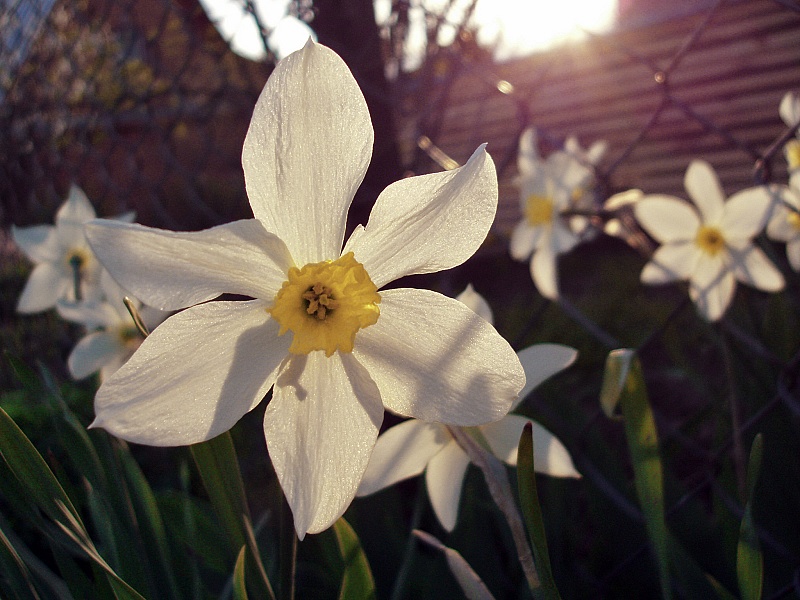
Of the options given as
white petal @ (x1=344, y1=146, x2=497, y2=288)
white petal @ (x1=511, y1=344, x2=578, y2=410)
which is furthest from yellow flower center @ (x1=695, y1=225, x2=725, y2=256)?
white petal @ (x1=344, y1=146, x2=497, y2=288)

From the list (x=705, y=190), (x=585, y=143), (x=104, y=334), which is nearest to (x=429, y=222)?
(x=104, y=334)

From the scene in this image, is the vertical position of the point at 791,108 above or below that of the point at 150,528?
above

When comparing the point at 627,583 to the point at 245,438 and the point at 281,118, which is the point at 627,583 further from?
the point at 281,118

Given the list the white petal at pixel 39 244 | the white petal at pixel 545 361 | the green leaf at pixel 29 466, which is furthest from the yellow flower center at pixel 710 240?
the white petal at pixel 39 244

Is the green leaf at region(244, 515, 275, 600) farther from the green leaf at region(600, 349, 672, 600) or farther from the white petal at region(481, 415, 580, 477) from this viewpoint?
the green leaf at region(600, 349, 672, 600)

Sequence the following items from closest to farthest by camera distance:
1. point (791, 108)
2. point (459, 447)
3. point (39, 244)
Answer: point (459, 447), point (791, 108), point (39, 244)

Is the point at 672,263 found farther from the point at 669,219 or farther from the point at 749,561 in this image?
the point at 749,561
